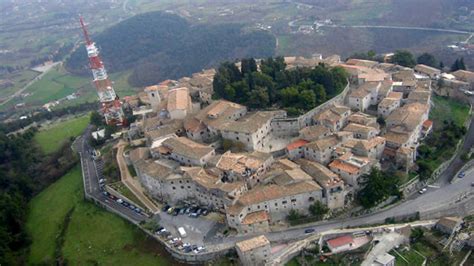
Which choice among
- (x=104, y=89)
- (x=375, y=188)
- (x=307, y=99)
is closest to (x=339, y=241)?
(x=375, y=188)

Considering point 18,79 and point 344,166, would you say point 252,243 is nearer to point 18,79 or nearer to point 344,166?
point 344,166

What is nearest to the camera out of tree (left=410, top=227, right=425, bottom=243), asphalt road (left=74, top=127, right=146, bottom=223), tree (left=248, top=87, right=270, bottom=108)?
tree (left=410, top=227, right=425, bottom=243)

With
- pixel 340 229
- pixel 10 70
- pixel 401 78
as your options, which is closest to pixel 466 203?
pixel 340 229

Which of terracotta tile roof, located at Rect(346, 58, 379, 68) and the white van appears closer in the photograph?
the white van

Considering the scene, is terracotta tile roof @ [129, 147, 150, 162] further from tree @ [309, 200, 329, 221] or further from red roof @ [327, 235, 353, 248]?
red roof @ [327, 235, 353, 248]

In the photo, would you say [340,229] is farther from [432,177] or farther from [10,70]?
[10,70]

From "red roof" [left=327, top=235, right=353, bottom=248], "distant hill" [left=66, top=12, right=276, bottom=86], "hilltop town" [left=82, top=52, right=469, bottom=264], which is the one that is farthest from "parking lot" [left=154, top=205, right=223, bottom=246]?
"distant hill" [left=66, top=12, right=276, bottom=86]
